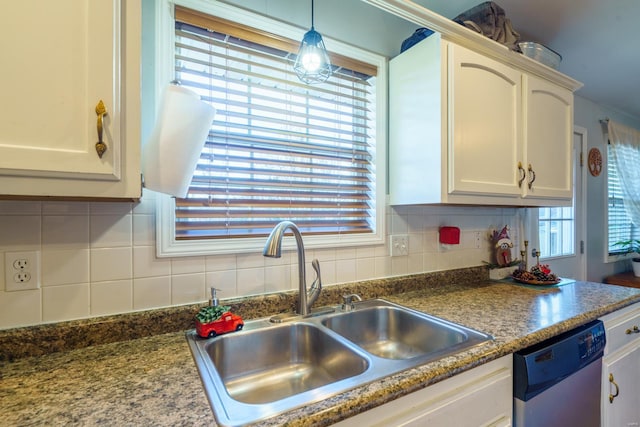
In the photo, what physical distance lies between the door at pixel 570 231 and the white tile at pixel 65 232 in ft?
9.34

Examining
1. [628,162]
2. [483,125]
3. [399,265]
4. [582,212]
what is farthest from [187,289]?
[628,162]

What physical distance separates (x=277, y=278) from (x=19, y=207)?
84 centimetres

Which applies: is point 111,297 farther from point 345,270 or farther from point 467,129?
point 467,129

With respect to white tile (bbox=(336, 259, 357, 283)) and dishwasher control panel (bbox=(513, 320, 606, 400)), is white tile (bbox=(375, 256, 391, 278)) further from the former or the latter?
dishwasher control panel (bbox=(513, 320, 606, 400))

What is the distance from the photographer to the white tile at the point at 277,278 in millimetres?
1262

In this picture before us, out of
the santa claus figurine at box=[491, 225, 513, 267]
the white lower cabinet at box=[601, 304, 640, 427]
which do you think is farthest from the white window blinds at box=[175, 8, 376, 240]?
the white lower cabinet at box=[601, 304, 640, 427]

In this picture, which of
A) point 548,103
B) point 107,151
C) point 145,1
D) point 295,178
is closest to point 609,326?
point 548,103

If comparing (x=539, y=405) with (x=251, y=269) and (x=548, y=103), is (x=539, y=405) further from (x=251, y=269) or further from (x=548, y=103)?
(x=548, y=103)

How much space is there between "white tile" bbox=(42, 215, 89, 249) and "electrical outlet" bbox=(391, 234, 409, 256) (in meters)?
1.25

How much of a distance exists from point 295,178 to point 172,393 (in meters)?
0.90

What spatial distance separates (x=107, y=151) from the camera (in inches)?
28.1

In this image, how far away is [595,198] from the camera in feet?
9.62

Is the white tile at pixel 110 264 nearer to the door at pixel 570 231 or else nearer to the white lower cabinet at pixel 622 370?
the white lower cabinet at pixel 622 370

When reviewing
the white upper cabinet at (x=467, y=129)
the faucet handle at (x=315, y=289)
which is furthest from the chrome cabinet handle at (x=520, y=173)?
the faucet handle at (x=315, y=289)
